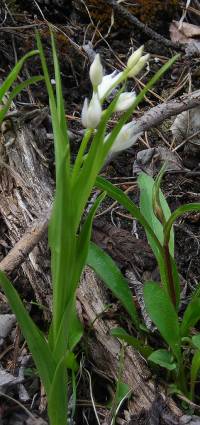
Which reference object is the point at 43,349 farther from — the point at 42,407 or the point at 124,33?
the point at 124,33

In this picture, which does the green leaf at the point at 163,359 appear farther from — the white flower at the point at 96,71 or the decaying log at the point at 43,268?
the white flower at the point at 96,71

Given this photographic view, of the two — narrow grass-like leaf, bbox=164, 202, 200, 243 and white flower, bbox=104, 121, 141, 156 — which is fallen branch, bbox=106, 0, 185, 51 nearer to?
narrow grass-like leaf, bbox=164, 202, 200, 243

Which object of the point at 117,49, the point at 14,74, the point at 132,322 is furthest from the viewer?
the point at 117,49

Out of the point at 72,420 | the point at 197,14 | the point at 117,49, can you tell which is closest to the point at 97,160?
the point at 72,420

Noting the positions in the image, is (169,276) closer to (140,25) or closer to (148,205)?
(148,205)

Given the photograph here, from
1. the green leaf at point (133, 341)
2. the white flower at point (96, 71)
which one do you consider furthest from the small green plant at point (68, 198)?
the green leaf at point (133, 341)

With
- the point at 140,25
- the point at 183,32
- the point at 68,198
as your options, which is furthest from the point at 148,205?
the point at 183,32
